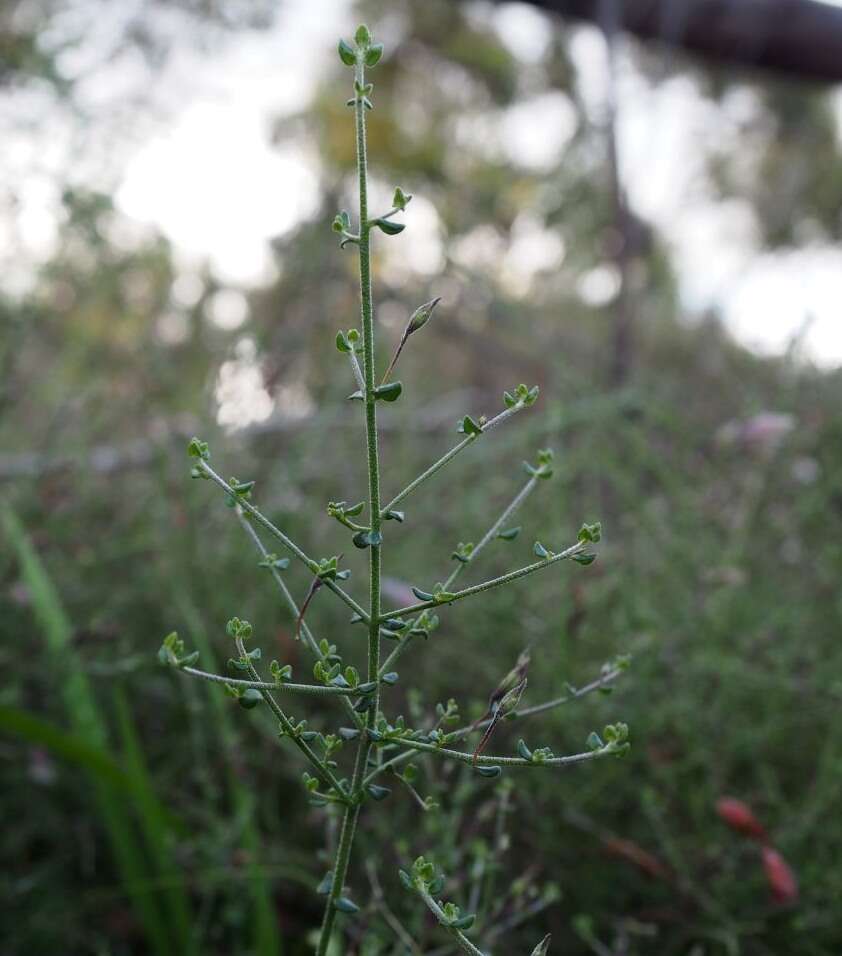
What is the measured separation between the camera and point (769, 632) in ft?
4.76

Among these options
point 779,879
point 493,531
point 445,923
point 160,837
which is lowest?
point 160,837

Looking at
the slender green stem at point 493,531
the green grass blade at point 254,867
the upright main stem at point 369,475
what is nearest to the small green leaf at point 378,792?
the upright main stem at point 369,475

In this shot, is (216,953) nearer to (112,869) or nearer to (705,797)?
(112,869)

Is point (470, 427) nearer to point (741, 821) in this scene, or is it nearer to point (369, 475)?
point (369, 475)

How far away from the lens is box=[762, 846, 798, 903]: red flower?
1.05 metres

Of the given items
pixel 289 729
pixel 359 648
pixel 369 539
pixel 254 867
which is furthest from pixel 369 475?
pixel 359 648

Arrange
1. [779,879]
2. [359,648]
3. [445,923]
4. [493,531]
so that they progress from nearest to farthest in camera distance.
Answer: [445,923] → [493,531] → [779,879] → [359,648]

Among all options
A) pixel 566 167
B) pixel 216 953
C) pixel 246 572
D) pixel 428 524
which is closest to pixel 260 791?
pixel 216 953

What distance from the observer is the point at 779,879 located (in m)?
1.05

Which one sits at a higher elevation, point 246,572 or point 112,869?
point 246,572

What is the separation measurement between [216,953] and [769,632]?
2.82 ft

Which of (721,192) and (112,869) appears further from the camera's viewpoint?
(721,192)

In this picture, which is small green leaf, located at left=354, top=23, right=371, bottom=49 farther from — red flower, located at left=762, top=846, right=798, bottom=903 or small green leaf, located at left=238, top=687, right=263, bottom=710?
red flower, located at left=762, top=846, right=798, bottom=903

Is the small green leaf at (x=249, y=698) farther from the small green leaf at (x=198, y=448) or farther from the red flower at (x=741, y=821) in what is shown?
the red flower at (x=741, y=821)
